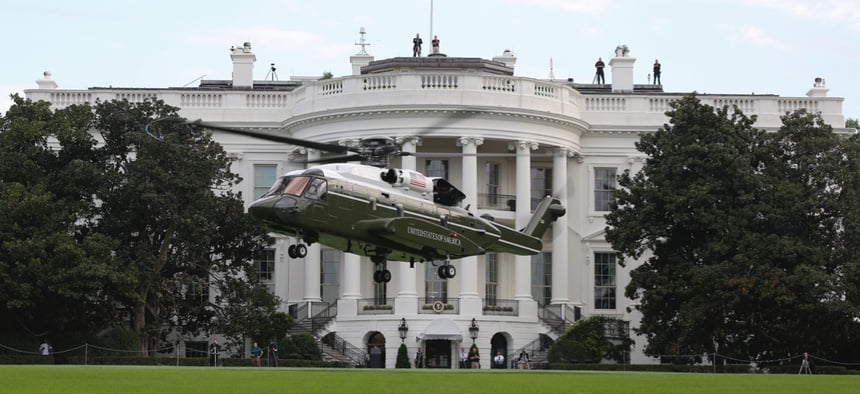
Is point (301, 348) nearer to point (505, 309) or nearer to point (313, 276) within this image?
point (313, 276)

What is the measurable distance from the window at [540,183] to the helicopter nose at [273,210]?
35692 millimetres

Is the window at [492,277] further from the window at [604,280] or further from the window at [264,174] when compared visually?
the window at [264,174]

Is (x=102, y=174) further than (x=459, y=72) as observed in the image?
No

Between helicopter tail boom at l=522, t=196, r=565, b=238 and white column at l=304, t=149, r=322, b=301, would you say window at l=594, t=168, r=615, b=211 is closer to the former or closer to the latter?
white column at l=304, t=149, r=322, b=301

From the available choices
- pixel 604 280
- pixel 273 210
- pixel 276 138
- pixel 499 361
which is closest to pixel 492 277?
pixel 604 280

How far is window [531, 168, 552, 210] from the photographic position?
77312 millimetres

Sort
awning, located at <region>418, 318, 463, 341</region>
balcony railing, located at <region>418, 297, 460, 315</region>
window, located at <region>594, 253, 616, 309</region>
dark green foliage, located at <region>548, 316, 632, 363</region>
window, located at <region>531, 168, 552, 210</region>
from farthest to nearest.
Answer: window, located at <region>531, 168, 552, 210</region> < window, located at <region>594, 253, 616, 309</region> < balcony railing, located at <region>418, 297, 460, 315</region> < awning, located at <region>418, 318, 463, 341</region> < dark green foliage, located at <region>548, 316, 632, 363</region>

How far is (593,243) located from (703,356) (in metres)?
13.0

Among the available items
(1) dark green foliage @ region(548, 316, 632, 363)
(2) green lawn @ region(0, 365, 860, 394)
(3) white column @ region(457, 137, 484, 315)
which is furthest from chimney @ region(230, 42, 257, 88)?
(2) green lawn @ region(0, 365, 860, 394)

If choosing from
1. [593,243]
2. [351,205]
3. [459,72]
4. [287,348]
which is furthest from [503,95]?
[351,205]

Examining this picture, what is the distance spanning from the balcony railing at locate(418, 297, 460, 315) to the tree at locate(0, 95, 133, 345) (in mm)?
13173

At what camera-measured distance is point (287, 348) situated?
222ft

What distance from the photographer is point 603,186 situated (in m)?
77.8

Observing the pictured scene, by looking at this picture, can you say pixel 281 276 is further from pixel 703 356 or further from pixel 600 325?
pixel 703 356
